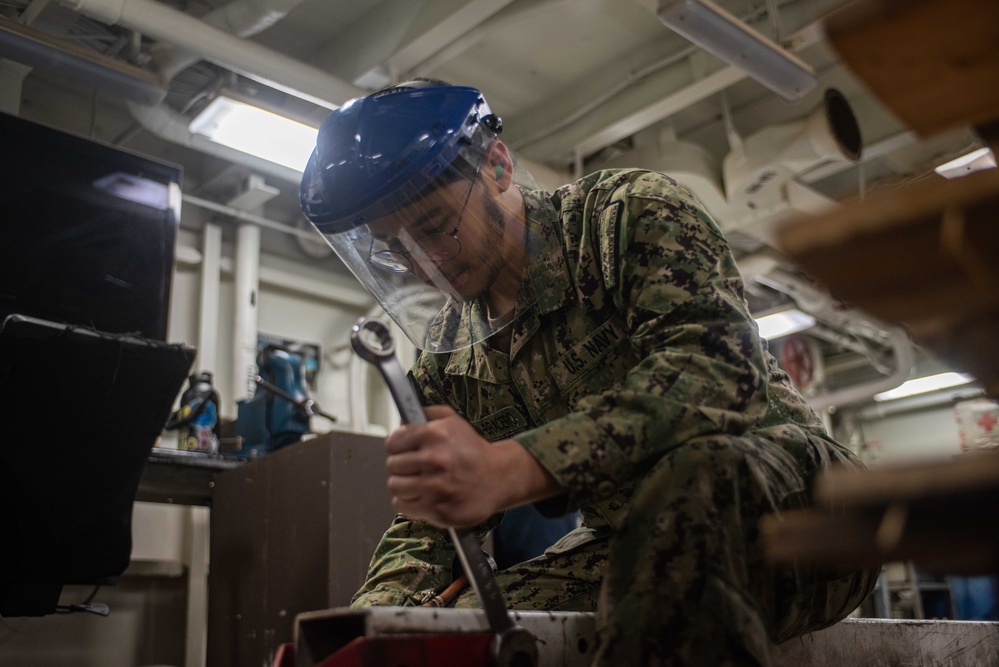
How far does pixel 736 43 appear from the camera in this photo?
2.75 meters

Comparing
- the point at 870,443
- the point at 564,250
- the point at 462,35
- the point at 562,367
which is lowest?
the point at 562,367

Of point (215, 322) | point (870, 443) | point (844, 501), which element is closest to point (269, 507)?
point (215, 322)

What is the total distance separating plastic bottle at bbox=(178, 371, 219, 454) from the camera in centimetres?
313

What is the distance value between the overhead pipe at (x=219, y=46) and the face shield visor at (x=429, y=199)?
178 centimetres

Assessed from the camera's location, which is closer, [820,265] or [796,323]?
[820,265]

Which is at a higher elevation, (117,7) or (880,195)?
(117,7)

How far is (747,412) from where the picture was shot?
956 millimetres

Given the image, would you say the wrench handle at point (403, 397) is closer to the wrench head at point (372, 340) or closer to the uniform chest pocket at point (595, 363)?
the wrench head at point (372, 340)

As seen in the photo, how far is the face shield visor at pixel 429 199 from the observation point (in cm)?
125

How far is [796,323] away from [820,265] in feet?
17.6

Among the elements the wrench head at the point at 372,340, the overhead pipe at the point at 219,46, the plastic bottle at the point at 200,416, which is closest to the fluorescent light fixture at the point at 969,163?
the overhead pipe at the point at 219,46

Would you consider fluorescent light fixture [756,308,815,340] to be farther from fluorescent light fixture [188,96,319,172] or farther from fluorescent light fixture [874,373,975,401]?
fluorescent light fixture [188,96,319,172]

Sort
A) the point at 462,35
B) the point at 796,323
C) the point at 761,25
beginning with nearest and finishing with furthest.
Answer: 1. the point at 462,35
2. the point at 761,25
3. the point at 796,323

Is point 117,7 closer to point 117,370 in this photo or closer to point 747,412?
point 117,370
